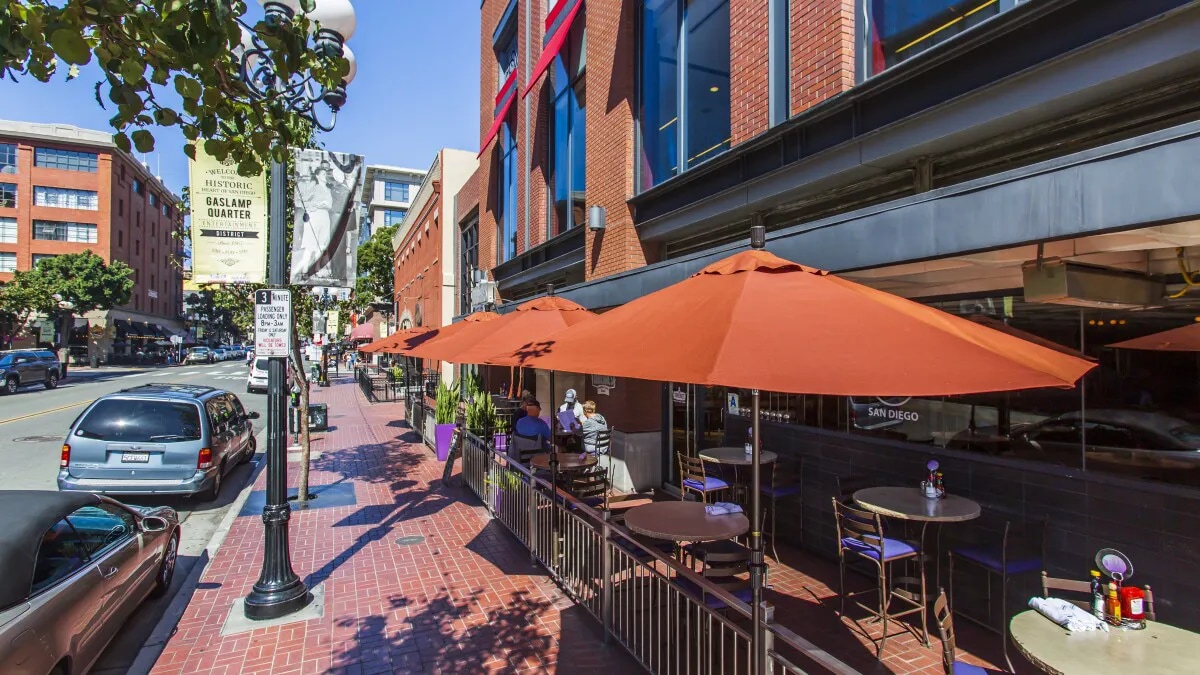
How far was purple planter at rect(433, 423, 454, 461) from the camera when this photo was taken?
11.8 meters

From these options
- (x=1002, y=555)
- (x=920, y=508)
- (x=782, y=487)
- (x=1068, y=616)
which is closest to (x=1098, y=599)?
(x=1068, y=616)

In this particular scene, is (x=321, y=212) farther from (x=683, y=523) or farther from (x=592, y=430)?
(x=592, y=430)

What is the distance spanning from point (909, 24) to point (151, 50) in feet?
19.4

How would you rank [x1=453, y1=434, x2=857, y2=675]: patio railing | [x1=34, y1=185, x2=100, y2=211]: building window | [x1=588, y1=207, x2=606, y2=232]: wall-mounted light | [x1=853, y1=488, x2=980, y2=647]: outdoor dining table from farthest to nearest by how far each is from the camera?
[x1=34, y1=185, x2=100, y2=211]: building window, [x1=588, y1=207, x2=606, y2=232]: wall-mounted light, [x1=853, y1=488, x2=980, y2=647]: outdoor dining table, [x1=453, y1=434, x2=857, y2=675]: patio railing

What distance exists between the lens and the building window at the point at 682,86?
806 cm

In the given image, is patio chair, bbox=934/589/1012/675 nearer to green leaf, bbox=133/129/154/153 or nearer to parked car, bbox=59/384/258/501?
green leaf, bbox=133/129/154/153

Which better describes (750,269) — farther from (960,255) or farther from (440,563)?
(440,563)

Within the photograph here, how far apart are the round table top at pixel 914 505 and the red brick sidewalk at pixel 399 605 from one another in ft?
7.71

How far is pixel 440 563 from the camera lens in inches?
258

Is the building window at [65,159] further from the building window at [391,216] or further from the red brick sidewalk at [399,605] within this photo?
the red brick sidewalk at [399,605]

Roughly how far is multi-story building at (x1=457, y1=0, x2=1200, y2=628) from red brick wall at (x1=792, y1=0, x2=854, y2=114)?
0.08ft

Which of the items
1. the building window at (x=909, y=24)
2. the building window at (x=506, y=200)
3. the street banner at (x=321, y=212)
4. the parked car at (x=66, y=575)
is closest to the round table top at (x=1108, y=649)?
the building window at (x=909, y=24)

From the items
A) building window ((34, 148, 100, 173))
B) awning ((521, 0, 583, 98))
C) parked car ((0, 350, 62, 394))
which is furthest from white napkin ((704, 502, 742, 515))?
building window ((34, 148, 100, 173))

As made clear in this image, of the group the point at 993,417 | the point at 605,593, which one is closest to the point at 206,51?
the point at 605,593
